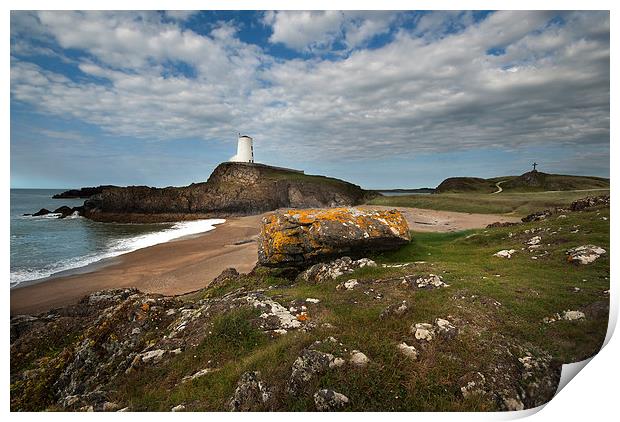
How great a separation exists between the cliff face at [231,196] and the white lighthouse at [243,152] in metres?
2.58

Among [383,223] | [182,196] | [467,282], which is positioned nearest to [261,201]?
[182,196]

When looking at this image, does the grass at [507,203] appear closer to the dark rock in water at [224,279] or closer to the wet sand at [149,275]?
the wet sand at [149,275]

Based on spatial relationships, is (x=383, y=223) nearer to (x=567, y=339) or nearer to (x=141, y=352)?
(x=567, y=339)

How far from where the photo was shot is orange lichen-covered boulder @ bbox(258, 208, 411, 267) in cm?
971

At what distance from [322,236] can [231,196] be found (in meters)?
50.2

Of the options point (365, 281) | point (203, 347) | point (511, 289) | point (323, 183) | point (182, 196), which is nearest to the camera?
point (203, 347)

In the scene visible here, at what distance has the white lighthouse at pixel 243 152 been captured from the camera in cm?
6688

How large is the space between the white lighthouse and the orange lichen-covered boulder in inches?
2338

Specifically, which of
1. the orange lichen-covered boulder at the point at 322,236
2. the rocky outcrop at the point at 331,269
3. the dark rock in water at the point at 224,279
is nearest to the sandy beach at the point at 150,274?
the dark rock in water at the point at 224,279

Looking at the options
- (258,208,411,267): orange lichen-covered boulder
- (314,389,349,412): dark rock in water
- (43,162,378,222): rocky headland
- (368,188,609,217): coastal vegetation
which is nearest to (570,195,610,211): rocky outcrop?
(258,208,411,267): orange lichen-covered boulder

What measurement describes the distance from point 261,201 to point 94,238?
32.6m

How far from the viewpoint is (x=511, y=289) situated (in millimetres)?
6535

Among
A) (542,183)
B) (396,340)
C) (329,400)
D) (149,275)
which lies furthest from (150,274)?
(542,183)

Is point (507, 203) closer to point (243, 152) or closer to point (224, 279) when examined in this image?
point (224, 279)
